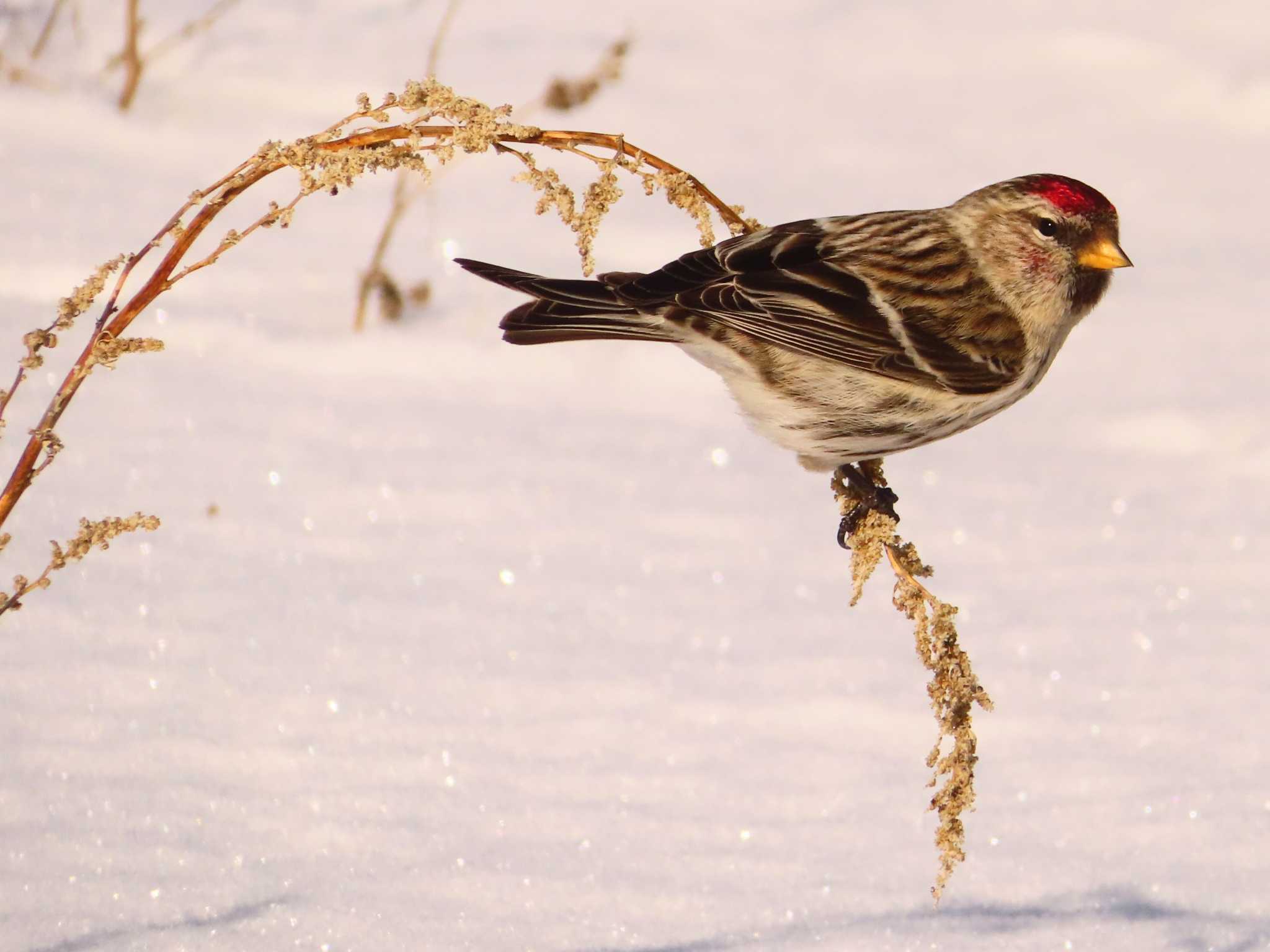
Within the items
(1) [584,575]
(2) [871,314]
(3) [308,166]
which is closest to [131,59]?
(1) [584,575]

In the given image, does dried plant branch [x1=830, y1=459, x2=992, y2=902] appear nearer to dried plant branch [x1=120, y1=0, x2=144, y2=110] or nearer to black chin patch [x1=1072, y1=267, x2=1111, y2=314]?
black chin patch [x1=1072, y1=267, x2=1111, y2=314]

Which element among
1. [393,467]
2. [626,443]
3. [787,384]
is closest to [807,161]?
[626,443]

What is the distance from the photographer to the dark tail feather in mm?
3281

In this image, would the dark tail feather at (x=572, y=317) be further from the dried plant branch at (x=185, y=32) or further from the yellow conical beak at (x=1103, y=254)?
the dried plant branch at (x=185, y=32)

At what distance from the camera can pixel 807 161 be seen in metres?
7.73

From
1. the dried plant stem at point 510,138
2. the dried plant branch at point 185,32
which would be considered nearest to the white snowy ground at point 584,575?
the dried plant branch at point 185,32

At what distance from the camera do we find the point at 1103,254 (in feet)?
11.8

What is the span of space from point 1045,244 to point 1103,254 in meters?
0.14

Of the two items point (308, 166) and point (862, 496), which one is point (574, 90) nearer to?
point (862, 496)

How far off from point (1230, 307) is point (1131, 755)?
3.46 m

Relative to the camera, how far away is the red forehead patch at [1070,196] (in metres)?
3.57

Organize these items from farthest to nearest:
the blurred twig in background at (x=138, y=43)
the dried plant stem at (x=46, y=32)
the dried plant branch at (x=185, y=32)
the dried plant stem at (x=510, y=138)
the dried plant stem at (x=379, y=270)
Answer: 1. the dried plant branch at (x=185, y=32)
2. the dried plant stem at (x=46, y=32)
3. the blurred twig in background at (x=138, y=43)
4. the dried plant stem at (x=379, y=270)
5. the dried plant stem at (x=510, y=138)

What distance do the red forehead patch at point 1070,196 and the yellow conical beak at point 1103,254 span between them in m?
0.07

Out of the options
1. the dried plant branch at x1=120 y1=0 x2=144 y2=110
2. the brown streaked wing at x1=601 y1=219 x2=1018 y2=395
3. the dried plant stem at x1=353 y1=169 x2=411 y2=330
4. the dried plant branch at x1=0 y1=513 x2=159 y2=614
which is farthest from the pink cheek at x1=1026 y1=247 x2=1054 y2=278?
the dried plant branch at x1=120 y1=0 x2=144 y2=110
